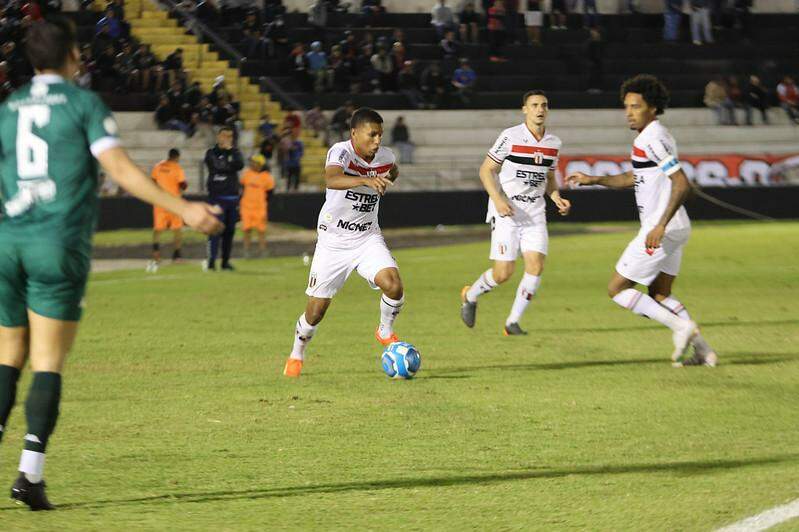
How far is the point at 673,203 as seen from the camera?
33.6 feet

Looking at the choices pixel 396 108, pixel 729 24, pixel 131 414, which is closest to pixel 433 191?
pixel 396 108

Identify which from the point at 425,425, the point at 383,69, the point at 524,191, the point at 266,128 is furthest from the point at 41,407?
the point at 383,69

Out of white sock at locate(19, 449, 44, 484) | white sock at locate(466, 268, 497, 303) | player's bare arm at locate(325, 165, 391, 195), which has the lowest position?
white sock at locate(466, 268, 497, 303)

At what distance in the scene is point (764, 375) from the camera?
1049cm

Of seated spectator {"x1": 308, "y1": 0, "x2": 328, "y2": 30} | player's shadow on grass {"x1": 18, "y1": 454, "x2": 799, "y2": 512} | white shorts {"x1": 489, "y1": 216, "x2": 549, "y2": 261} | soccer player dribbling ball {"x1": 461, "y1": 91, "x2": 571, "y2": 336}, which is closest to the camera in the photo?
player's shadow on grass {"x1": 18, "y1": 454, "x2": 799, "y2": 512}

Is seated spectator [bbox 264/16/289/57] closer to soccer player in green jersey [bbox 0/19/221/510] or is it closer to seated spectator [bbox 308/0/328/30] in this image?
seated spectator [bbox 308/0/328/30]

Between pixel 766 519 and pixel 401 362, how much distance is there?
4740 mm

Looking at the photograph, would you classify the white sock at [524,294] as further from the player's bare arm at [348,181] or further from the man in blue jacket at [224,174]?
the man in blue jacket at [224,174]

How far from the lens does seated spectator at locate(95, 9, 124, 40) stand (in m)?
36.7

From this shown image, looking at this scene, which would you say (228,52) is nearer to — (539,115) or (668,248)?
(539,115)

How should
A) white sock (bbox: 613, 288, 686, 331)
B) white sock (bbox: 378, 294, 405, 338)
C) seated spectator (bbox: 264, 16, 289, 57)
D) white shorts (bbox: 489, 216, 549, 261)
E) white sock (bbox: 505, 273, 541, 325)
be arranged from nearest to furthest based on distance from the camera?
white sock (bbox: 613, 288, 686, 331) < white sock (bbox: 378, 294, 405, 338) < white shorts (bbox: 489, 216, 549, 261) < white sock (bbox: 505, 273, 541, 325) < seated spectator (bbox: 264, 16, 289, 57)

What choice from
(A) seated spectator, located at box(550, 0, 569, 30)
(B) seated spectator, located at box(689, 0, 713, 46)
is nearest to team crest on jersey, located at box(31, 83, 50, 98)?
(A) seated spectator, located at box(550, 0, 569, 30)

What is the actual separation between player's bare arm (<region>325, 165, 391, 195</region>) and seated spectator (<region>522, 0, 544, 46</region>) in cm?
3374

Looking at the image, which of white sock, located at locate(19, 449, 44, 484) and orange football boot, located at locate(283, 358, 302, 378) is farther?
orange football boot, located at locate(283, 358, 302, 378)
